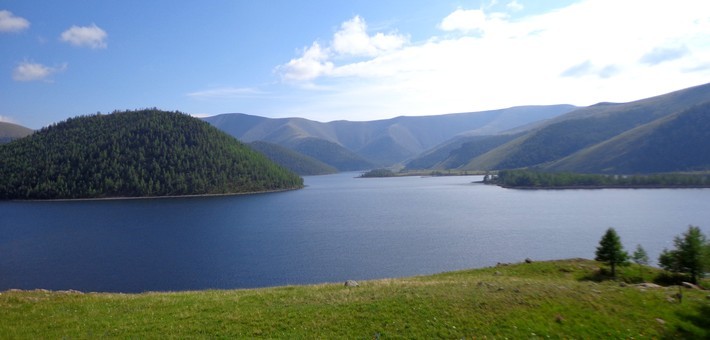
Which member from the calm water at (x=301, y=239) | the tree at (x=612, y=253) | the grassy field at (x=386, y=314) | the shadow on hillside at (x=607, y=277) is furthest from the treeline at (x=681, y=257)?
the calm water at (x=301, y=239)

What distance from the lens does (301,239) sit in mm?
103875

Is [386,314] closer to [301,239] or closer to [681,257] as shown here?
[681,257]

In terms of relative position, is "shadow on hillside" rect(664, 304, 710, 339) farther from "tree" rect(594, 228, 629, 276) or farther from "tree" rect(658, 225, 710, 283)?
"tree" rect(658, 225, 710, 283)

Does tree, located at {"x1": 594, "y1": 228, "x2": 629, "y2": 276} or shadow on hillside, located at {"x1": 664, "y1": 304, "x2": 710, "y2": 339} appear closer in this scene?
shadow on hillside, located at {"x1": 664, "y1": 304, "x2": 710, "y2": 339}

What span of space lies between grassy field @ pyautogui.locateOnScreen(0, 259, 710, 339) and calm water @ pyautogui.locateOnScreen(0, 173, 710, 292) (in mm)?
38147

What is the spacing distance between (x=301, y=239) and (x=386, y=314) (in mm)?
81380

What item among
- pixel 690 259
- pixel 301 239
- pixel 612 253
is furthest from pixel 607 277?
pixel 301 239

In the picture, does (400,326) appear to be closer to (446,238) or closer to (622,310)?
(622,310)

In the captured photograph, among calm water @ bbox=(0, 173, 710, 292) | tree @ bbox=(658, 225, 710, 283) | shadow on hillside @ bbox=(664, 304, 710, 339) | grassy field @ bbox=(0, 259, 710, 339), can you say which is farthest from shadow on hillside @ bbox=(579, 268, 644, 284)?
calm water @ bbox=(0, 173, 710, 292)

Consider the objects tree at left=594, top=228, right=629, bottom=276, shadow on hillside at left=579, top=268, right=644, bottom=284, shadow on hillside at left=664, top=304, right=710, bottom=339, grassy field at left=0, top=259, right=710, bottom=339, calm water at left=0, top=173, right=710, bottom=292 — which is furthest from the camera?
calm water at left=0, top=173, right=710, bottom=292

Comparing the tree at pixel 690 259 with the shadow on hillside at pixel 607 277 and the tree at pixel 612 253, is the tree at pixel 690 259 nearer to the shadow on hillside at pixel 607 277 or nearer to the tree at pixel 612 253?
the shadow on hillside at pixel 607 277

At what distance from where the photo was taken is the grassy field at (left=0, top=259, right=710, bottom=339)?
22.5 metres

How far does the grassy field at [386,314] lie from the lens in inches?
886

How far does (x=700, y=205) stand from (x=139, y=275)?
179298 mm
